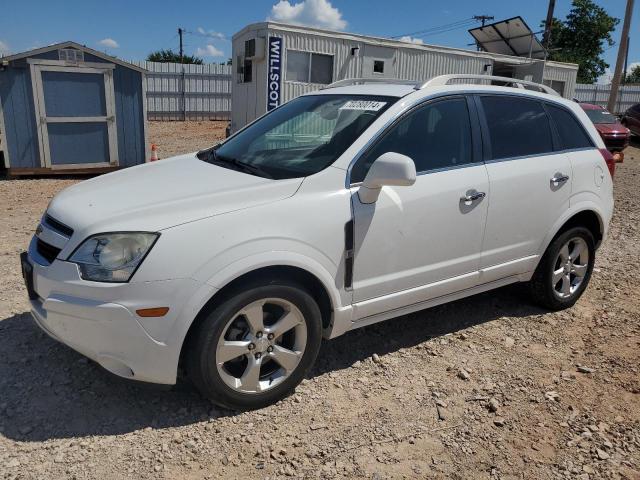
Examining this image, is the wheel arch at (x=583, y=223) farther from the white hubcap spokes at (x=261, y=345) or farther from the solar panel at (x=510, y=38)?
the solar panel at (x=510, y=38)

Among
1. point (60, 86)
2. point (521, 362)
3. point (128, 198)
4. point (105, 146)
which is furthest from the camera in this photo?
point (105, 146)

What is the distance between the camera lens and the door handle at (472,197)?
353cm

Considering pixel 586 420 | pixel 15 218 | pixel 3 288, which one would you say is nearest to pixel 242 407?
pixel 586 420

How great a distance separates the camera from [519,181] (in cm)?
384

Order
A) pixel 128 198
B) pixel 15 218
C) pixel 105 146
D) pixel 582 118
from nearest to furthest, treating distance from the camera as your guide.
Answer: pixel 128 198 < pixel 582 118 < pixel 15 218 < pixel 105 146

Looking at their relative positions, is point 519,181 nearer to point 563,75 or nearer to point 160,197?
point 160,197

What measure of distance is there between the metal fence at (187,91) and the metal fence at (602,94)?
1814 centimetres

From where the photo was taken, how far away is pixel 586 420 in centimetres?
310

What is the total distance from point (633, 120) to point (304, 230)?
862 inches

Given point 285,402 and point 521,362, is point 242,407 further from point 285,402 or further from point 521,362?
point 521,362

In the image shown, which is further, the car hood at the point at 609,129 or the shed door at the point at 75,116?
the car hood at the point at 609,129

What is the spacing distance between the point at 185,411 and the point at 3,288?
2470 millimetres

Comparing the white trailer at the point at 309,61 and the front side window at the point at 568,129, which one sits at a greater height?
the white trailer at the point at 309,61

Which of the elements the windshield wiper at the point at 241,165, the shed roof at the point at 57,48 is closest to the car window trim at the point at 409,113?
the windshield wiper at the point at 241,165
